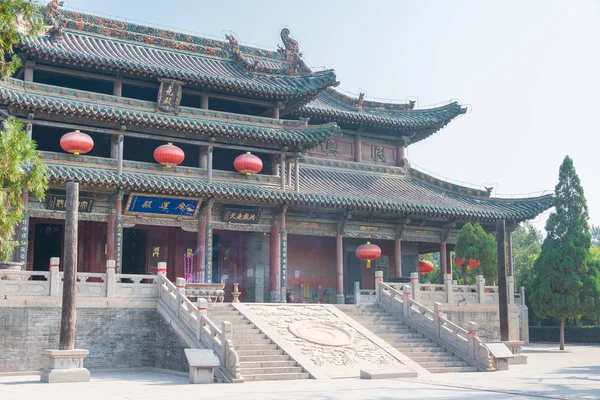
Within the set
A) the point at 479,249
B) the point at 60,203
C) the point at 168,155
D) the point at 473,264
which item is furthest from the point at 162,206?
the point at 473,264

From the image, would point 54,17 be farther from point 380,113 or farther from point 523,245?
point 523,245

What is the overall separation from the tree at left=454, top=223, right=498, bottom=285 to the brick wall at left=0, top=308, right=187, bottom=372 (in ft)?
35.4

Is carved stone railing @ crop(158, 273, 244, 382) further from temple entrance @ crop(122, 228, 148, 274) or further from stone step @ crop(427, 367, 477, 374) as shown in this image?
temple entrance @ crop(122, 228, 148, 274)

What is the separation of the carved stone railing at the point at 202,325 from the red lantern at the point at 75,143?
507 centimetres

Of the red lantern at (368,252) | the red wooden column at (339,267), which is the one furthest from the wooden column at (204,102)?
the red lantern at (368,252)

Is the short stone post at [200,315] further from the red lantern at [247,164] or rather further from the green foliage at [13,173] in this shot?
the red lantern at [247,164]

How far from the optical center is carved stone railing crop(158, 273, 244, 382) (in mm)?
14373

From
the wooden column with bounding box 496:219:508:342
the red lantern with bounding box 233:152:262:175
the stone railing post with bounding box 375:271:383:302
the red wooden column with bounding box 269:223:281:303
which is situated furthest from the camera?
the red lantern with bounding box 233:152:262:175

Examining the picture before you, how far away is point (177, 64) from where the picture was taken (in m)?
24.8

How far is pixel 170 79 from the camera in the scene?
907 inches

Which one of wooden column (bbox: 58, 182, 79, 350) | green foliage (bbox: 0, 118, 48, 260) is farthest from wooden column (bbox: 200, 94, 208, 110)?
green foliage (bbox: 0, 118, 48, 260)

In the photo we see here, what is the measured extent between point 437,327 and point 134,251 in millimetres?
10424

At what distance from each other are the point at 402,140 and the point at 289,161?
Answer: 19.7 ft

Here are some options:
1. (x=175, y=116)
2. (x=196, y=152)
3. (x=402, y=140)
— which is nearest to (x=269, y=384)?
(x=175, y=116)
